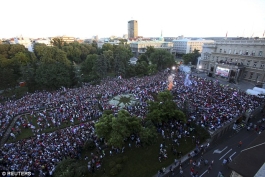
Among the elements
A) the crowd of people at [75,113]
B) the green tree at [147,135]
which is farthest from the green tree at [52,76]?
the green tree at [147,135]

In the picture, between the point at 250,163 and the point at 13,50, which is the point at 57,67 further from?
the point at 250,163

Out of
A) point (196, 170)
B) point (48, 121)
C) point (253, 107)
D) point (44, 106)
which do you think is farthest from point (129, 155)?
point (253, 107)

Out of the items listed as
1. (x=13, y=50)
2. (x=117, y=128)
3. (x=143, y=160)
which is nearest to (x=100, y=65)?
(x=13, y=50)

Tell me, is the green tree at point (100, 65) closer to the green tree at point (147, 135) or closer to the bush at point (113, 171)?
the green tree at point (147, 135)

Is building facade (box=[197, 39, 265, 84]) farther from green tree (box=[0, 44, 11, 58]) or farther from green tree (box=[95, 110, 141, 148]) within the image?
green tree (box=[0, 44, 11, 58])

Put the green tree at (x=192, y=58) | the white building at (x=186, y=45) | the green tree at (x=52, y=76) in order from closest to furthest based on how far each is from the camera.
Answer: the green tree at (x=52, y=76) < the green tree at (x=192, y=58) < the white building at (x=186, y=45)

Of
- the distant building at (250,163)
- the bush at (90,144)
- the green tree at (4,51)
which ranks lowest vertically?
the bush at (90,144)
